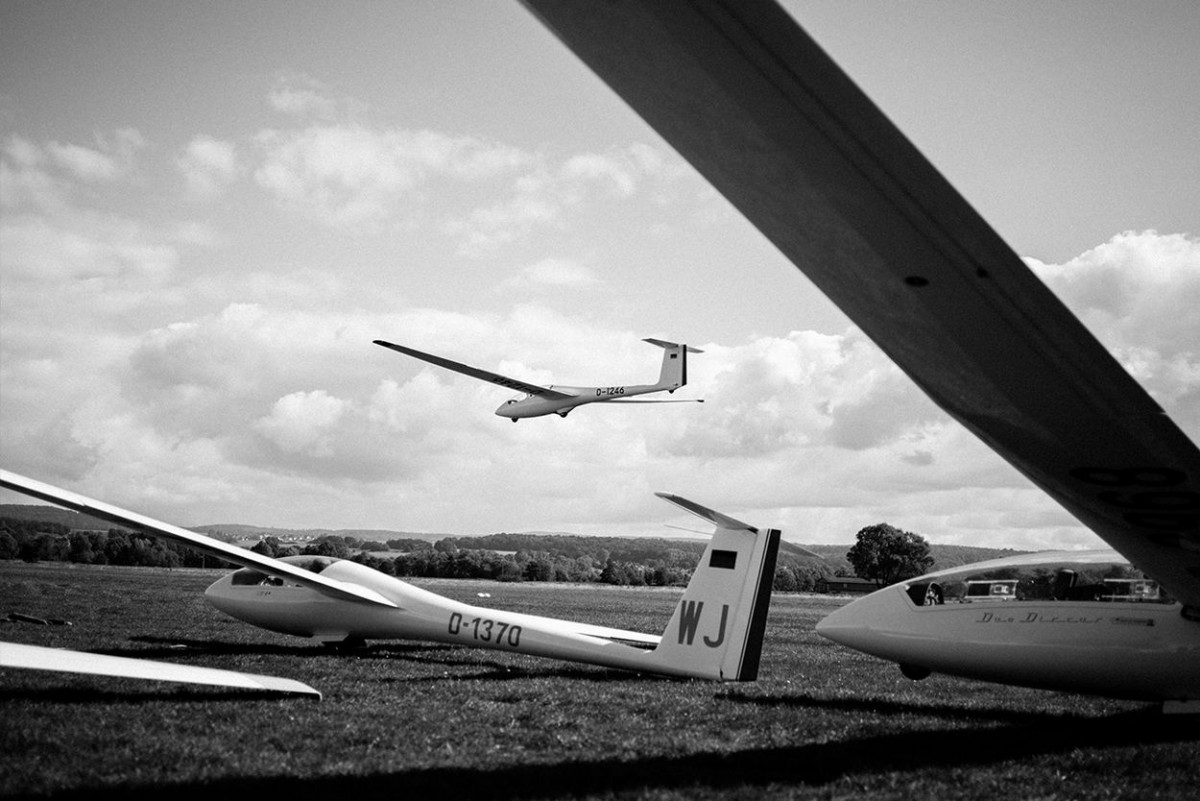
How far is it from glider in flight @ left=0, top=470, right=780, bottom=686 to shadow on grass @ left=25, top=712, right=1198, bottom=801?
2253mm

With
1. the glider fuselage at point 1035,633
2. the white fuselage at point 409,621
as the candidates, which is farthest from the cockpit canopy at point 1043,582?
the white fuselage at point 409,621

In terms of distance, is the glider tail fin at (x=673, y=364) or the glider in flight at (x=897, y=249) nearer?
the glider in flight at (x=897, y=249)

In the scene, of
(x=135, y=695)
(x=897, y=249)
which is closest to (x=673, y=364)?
(x=135, y=695)

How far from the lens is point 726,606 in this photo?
9.93 meters

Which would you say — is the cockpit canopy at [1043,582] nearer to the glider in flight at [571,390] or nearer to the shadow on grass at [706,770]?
the shadow on grass at [706,770]

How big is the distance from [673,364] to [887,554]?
195 ft

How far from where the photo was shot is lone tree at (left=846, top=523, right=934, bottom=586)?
3570 inches

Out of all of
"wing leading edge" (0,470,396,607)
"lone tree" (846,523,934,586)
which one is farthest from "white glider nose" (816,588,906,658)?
"lone tree" (846,523,934,586)

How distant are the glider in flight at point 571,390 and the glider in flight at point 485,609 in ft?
79.7

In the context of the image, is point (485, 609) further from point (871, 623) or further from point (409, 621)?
point (871, 623)

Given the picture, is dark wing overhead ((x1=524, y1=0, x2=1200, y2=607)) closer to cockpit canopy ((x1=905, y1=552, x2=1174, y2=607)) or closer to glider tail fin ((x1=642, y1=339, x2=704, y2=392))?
cockpit canopy ((x1=905, y1=552, x2=1174, y2=607))

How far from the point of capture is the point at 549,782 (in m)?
5.95

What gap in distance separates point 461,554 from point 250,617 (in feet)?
180

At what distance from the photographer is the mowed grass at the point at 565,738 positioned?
19.4 ft
